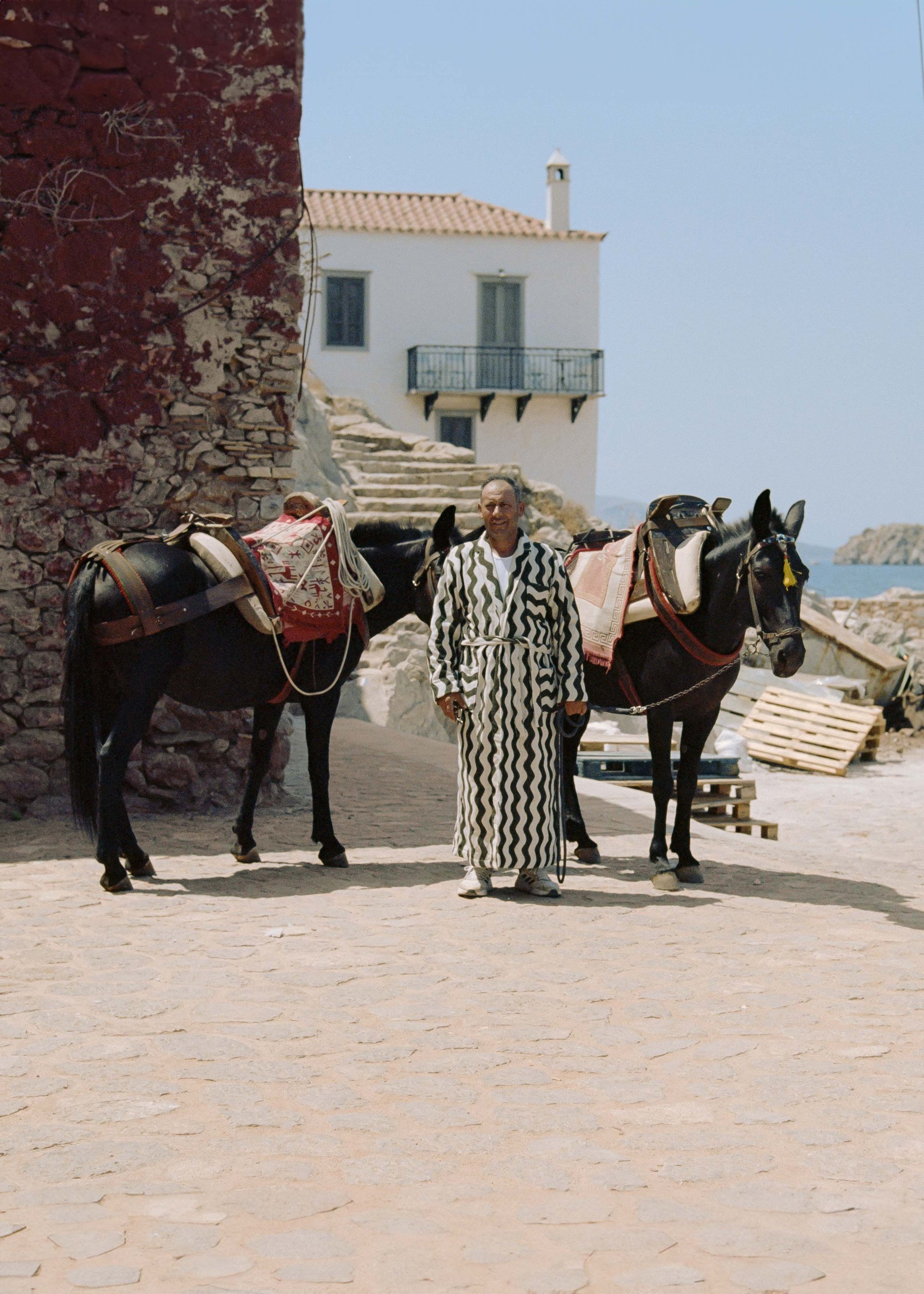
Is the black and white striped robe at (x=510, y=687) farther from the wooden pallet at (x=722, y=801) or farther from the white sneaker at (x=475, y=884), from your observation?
the wooden pallet at (x=722, y=801)

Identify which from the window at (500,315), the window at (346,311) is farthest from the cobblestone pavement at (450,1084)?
the window at (500,315)

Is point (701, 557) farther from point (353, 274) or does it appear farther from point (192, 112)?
point (353, 274)

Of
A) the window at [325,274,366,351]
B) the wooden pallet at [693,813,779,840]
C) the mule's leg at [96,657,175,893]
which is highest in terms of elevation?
the window at [325,274,366,351]

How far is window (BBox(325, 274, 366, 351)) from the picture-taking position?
33.5 metres

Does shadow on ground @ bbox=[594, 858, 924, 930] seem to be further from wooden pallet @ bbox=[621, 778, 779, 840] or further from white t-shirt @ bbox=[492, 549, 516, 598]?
wooden pallet @ bbox=[621, 778, 779, 840]

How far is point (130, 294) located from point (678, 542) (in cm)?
365

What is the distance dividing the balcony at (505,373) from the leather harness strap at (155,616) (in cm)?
2784

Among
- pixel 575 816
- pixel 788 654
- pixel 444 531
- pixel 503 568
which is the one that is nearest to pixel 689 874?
pixel 575 816

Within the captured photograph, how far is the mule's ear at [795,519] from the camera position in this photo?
630 centimetres

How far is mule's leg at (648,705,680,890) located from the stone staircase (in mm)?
10381

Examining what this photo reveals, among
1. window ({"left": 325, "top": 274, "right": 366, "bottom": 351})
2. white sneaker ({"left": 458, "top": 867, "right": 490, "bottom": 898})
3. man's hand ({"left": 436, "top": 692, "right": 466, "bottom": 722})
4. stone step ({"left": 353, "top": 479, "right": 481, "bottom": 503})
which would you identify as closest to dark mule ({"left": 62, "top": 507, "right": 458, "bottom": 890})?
white sneaker ({"left": 458, "top": 867, "right": 490, "bottom": 898})

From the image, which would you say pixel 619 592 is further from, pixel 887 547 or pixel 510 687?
pixel 887 547

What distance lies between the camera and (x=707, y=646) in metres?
6.60

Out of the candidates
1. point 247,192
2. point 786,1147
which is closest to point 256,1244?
point 786,1147
